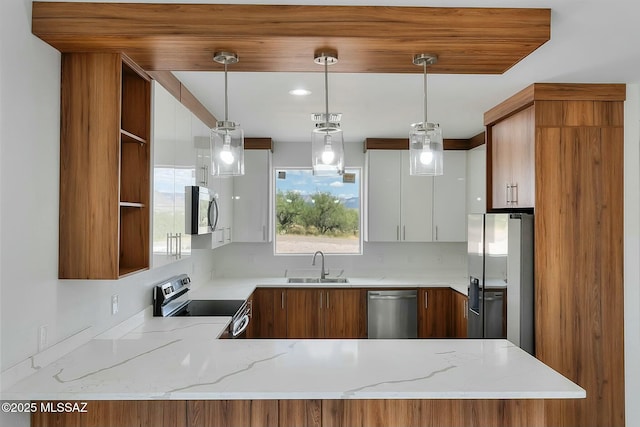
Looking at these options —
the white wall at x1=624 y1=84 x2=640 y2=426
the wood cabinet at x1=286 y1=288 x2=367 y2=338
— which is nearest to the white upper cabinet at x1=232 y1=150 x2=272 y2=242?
the wood cabinet at x1=286 y1=288 x2=367 y2=338

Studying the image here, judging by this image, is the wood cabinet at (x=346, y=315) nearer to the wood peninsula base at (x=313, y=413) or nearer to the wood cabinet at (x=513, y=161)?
the wood cabinet at (x=513, y=161)

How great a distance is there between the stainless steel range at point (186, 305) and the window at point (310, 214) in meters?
1.55

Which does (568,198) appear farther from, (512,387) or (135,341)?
(135,341)

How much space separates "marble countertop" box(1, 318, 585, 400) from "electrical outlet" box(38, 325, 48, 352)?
0.29ft

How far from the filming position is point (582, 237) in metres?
3.15

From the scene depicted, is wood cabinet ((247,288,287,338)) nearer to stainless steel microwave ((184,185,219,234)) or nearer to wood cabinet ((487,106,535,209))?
stainless steel microwave ((184,185,219,234))

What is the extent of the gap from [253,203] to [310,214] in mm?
702

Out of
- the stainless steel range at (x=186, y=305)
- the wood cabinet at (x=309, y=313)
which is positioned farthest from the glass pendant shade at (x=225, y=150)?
the wood cabinet at (x=309, y=313)

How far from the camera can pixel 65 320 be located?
2.13 meters

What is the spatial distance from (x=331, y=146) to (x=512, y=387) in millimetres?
1134

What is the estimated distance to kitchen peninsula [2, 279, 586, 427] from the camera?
5.62 ft

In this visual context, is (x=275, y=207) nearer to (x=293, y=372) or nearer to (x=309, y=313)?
(x=309, y=313)

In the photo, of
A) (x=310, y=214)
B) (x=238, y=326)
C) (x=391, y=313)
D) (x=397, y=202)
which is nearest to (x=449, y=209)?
(x=397, y=202)

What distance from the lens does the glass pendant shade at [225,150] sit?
1.94 metres
